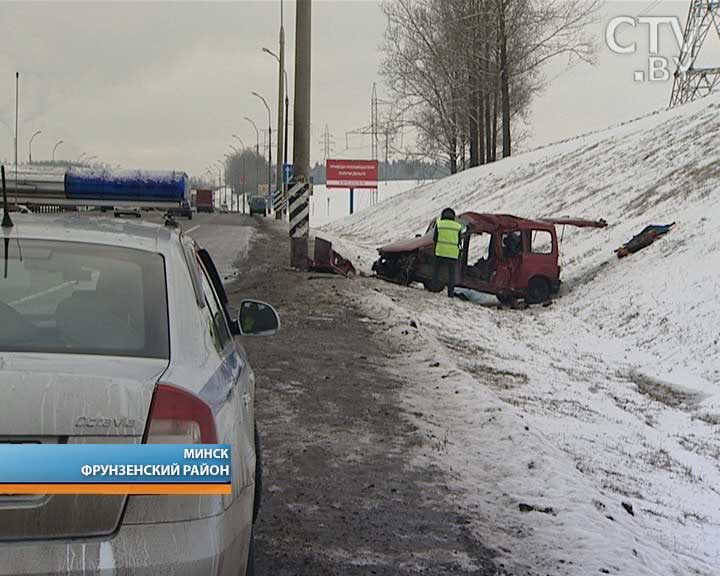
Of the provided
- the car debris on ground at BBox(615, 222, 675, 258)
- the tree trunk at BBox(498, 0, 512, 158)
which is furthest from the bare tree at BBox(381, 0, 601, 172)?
the car debris on ground at BBox(615, 222, 675, 258)

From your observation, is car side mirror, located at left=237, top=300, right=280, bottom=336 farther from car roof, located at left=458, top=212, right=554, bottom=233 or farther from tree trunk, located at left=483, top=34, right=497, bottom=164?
tree trunk, located at left=483, top=34, right=497, bottom=164

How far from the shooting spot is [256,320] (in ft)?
16.3

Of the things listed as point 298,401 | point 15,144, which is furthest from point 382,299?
point 298,401

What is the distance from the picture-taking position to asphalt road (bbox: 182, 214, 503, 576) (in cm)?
470

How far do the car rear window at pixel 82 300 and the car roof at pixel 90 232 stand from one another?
2.4 inches

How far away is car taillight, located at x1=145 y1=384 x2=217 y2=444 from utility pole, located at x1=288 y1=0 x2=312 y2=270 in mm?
15768

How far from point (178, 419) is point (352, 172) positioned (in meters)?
70.8

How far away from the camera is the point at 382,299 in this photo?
15.1 meters

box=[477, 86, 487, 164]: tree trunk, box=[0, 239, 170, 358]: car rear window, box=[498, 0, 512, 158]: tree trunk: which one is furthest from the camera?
box=[477, 86, 487, 164]: tree trunk

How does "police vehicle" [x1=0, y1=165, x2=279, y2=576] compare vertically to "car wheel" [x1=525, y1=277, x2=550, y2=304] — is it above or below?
above

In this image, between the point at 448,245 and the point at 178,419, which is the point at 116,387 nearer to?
the point at 178,419

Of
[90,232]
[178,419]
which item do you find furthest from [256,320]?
[178,419]

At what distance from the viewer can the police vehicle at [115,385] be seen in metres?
2.63

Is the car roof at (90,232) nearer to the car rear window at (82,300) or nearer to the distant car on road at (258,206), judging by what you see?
the car rear window at (82,300)
